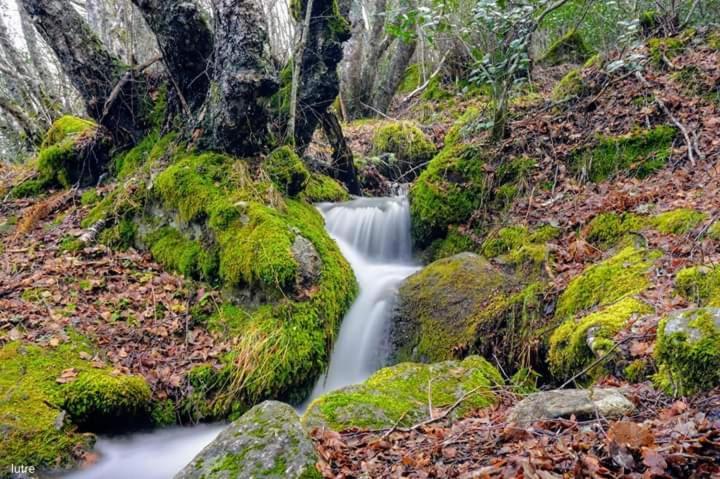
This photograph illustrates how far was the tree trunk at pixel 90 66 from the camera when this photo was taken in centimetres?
686

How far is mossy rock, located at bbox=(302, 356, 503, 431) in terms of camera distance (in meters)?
3.05

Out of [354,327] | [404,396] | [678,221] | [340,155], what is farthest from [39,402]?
[340,155]

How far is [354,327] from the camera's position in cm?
540

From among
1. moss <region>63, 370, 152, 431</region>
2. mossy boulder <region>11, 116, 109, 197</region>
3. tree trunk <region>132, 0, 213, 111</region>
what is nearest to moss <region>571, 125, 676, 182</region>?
tree trunk <region>132, 0, 213, 111</region>

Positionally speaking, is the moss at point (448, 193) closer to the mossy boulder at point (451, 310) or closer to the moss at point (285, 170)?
the mossy boulder at point (451, 310)

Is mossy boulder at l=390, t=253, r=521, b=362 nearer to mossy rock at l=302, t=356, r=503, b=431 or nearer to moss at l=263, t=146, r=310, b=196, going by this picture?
mossy rock at l=302, t=356, r=503, b=431

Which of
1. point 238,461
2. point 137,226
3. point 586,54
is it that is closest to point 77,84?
point 137,226

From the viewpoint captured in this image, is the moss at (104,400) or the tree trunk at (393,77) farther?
the tree trunk at (393,77)

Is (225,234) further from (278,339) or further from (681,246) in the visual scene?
(681,246)

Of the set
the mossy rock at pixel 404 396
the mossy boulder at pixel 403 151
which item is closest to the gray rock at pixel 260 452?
the mossy rock at pixel 404 396

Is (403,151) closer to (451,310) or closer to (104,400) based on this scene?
(451,310)

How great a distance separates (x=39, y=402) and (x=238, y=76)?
4.02 metres

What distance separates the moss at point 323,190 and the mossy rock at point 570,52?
26.4 feet

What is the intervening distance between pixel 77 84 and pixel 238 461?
7.01 metres
